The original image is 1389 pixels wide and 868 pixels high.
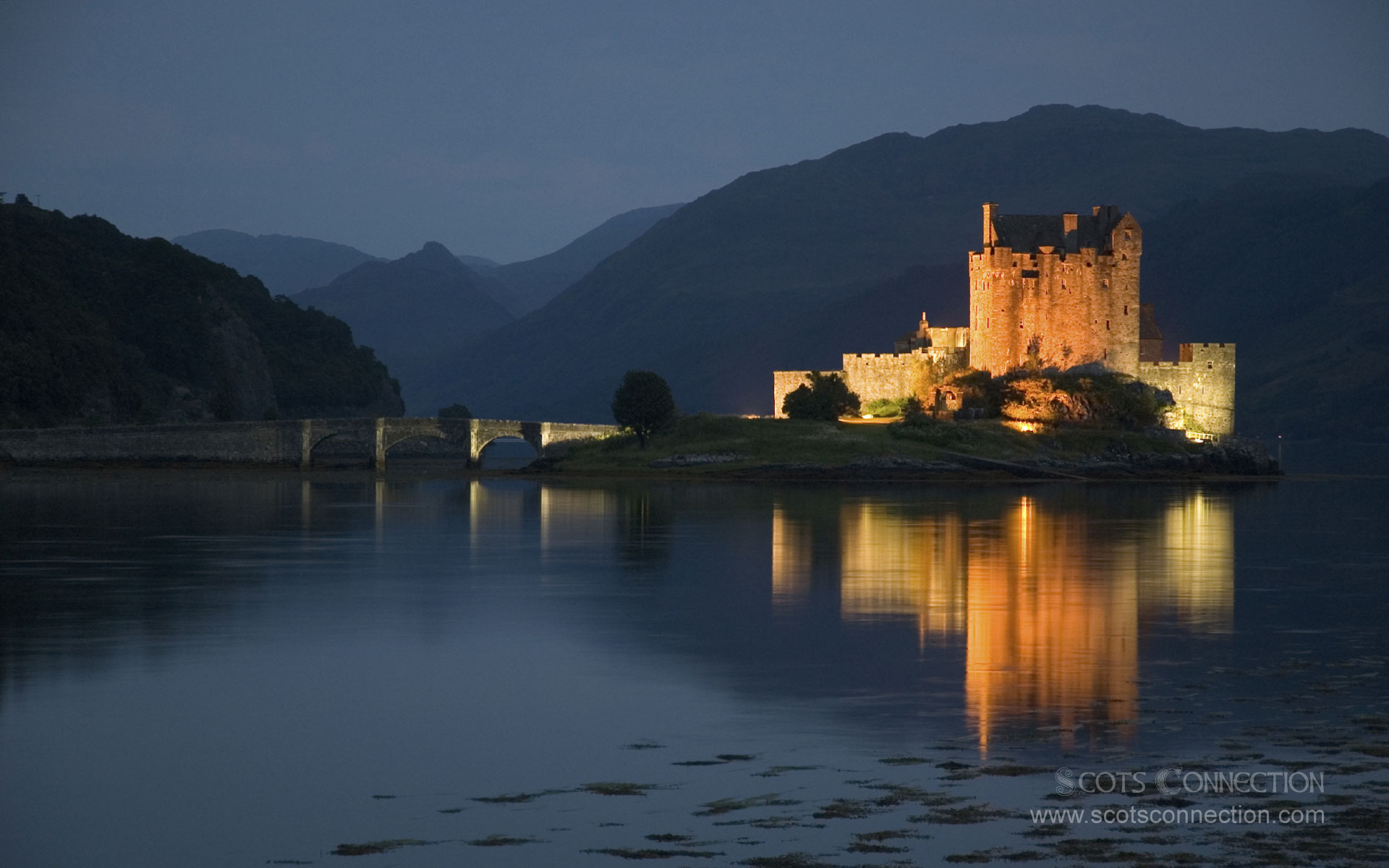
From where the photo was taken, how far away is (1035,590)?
129 feet

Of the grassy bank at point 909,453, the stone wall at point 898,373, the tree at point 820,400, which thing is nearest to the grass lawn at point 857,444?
the grassy bank at point 909,453

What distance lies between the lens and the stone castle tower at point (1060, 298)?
102688 mm

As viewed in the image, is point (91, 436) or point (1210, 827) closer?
point (1210, 827)

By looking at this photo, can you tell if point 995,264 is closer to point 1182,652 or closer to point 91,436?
point 91,436

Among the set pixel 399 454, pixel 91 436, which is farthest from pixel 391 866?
pixel 399 454

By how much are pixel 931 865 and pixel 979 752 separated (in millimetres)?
4782

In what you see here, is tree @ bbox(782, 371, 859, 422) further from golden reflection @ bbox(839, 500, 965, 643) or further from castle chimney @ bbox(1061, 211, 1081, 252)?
golden reflection @ bbox(839, 500, 965, 643)

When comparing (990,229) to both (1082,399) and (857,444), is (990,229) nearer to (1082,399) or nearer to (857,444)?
(1082,399)

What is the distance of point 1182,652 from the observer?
29.2 meters

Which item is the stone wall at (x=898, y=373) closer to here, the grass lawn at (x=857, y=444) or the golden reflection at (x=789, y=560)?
the grass lawn at (x=857, y=444)

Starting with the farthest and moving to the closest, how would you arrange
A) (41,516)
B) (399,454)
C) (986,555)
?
(399,454) → (41,516) → (986,555)

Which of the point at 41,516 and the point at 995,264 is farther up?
the point at 995,264

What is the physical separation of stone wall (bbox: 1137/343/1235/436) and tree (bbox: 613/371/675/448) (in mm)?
29733

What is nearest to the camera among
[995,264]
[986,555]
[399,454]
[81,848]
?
[81,848]
